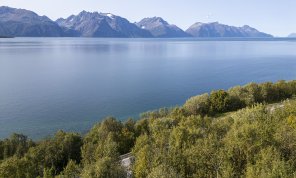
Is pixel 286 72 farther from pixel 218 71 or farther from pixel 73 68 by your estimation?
pixel 73 68

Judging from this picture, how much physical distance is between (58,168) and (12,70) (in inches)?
3976

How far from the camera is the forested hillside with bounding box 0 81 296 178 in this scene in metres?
25.1

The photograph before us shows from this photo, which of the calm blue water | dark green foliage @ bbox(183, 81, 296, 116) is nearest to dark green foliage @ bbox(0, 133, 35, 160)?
the calm blue water

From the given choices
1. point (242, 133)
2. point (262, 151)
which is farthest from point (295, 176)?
point (242, 133)

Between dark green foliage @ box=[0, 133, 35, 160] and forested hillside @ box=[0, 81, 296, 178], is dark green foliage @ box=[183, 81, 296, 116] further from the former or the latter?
dark green foliage @ box=[0, 133, 35, 160]

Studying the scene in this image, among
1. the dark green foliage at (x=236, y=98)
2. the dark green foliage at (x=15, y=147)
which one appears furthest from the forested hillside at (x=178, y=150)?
the dark green foliage at (x=236, y=98)

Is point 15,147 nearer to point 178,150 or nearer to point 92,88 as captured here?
point 178,150

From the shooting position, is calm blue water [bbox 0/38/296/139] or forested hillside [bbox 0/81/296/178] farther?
calm blue water [bbox 0/38/296/139]

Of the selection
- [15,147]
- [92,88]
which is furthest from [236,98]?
[92,88]

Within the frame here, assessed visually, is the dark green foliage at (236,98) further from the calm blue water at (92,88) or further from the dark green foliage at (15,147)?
the dark green foliage at (15,147)

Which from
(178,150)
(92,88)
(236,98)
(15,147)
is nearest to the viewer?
(178,150)

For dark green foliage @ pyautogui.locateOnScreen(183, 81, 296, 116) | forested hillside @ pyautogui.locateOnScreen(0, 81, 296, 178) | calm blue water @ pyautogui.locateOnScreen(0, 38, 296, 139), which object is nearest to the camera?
forested hillside @ pyautogui.locateOnScreen(0, 81, 296, 178)

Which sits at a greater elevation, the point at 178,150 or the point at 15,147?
the point at 178,150

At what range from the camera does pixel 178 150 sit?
94.8ft
